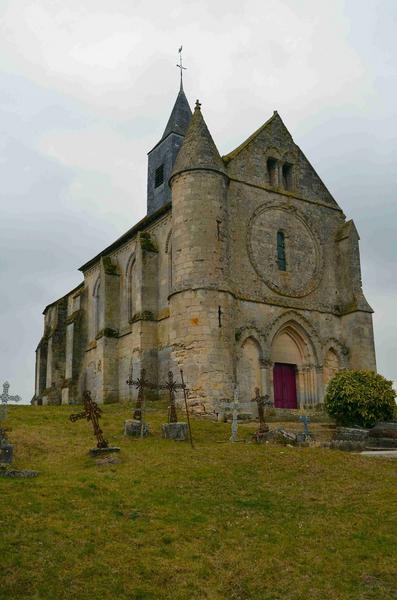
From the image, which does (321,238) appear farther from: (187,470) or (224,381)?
(187,470)

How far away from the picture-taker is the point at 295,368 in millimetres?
27125

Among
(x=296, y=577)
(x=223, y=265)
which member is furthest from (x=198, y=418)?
(x=296, y=577)

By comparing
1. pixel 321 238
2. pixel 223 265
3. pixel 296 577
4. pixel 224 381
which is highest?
pixel 321 238

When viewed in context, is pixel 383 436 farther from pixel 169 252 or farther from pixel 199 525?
pixel 169 252

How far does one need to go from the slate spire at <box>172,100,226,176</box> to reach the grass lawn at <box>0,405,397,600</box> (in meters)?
13.1

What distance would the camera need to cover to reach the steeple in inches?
1419

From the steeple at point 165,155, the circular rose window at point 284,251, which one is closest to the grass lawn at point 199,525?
the circular rose window at point 284,251

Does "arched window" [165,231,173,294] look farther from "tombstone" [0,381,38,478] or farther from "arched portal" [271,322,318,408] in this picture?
"tombstone" [0,381,38,478]

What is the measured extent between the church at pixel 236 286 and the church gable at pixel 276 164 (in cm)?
6

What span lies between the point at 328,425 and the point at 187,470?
9178 millimetres

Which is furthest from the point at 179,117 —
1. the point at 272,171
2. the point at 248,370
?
→ the point at 248,370

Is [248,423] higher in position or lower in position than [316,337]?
lower

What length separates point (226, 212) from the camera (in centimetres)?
2530

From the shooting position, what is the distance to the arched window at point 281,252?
27.4m
